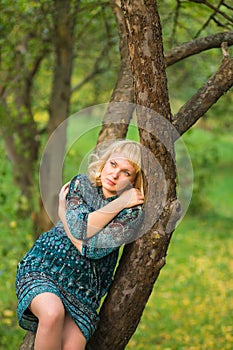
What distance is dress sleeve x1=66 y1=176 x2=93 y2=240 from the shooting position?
315 cm

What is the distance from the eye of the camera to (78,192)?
3.30 metres

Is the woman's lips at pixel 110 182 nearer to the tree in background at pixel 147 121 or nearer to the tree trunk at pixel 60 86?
the tree in background at pixel 147 121

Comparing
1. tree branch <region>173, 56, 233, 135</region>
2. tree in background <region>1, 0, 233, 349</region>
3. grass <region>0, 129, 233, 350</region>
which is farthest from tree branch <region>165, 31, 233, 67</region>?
grass <region>0, 129, 233, 350</region>

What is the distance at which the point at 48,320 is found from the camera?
119 inches

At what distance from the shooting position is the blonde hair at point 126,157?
3277mm

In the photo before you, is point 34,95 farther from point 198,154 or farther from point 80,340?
point 80,340

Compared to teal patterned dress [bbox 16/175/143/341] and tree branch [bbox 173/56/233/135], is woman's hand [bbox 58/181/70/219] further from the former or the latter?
tree branch [bbox 173/56/233/135]

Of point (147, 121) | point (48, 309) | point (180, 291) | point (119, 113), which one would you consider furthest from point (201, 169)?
point (48, 309)

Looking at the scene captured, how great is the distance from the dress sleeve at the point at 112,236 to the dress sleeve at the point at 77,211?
0.20 ft

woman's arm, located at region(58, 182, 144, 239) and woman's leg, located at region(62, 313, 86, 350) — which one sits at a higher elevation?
woman's arm, located at region(58, 182, 144, 239)

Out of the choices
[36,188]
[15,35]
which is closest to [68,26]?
[15,35]

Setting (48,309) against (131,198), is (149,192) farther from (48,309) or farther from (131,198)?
(48,309)

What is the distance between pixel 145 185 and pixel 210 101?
61 cm

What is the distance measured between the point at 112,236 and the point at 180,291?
5.94 m
